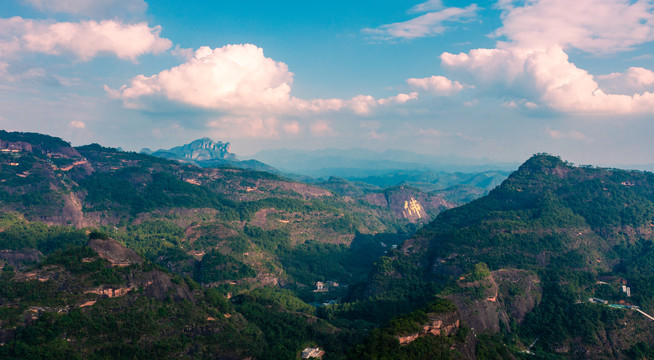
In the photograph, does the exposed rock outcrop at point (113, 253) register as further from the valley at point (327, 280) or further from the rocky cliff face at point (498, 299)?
the rocky cliff face at point (498, 299)

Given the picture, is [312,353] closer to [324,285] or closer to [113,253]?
[113,253]

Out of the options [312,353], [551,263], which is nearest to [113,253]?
[312,353]

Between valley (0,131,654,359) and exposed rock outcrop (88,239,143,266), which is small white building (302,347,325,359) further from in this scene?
exposed rock outcrop (88,239,143,266)

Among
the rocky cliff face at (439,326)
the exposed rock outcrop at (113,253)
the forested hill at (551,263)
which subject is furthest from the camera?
the forested hill at (551,263)

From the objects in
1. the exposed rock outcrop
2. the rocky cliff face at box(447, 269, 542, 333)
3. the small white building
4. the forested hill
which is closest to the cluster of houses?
the forested hill

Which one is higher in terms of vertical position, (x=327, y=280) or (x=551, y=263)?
(x=551, y=263)

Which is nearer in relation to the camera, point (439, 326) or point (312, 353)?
point (439, 326)

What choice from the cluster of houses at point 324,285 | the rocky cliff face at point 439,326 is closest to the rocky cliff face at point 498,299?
the rocky cliff face at point 439,326

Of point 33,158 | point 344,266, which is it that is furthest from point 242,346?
point 33,158

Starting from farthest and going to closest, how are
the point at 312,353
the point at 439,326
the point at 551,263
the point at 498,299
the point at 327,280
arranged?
the point at 327,280, the point at 551,263, the point at 498,299, the point at 312,353, the point at 439,326
